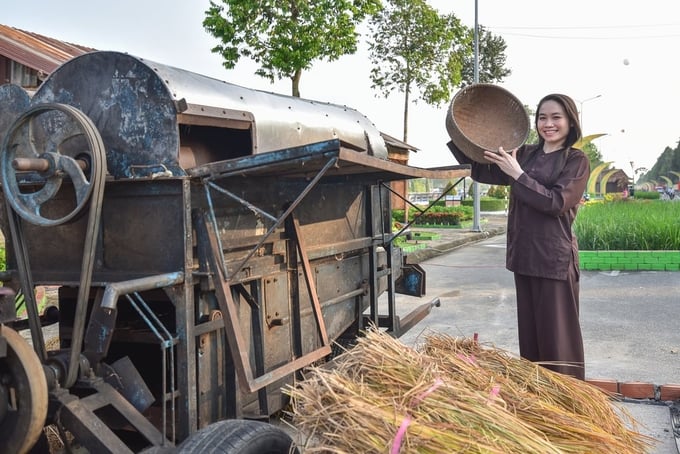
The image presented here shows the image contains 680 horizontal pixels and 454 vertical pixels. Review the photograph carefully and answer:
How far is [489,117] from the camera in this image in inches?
169

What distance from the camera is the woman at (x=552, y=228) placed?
3641 millimetres

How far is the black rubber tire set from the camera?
2697 mm

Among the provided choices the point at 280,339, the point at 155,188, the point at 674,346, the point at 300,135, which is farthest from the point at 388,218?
the point at 674,346

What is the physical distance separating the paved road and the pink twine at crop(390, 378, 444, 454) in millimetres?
1230

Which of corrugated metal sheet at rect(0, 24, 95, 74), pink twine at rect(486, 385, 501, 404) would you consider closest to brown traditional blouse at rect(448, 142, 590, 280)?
pink twine at rect(486, 385, 501, 404)

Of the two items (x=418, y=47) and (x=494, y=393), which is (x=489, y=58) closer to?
(x=418, y=47)

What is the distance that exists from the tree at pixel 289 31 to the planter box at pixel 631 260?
7610 millimetres

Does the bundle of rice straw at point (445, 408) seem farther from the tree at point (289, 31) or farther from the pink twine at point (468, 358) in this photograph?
the tree at point (289, 31)

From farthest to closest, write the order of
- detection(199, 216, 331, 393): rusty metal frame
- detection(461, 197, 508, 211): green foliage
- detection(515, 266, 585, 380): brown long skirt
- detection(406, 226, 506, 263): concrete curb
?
detection(461, 197, 508, 211): green foliage → detection(406, 226, 506, 263): concrete curb → detection(515, 266, 585, 380): brown long skirt → detection(199, 216, 331, 393): rusty metal frame

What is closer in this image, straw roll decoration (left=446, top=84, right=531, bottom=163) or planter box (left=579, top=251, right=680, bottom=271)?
straw roll decoration (left=446, top=84, right=531, bottom=163)

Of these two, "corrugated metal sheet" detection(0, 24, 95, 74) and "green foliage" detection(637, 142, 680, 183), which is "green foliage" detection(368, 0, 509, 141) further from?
"green foliage" detection(637, 142, 680, 183)

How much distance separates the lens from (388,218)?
5.84 meters

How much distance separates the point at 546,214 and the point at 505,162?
0.38 metres

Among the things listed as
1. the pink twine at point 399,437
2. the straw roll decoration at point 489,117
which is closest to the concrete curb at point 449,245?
the straw roll decoration at point 489,117
